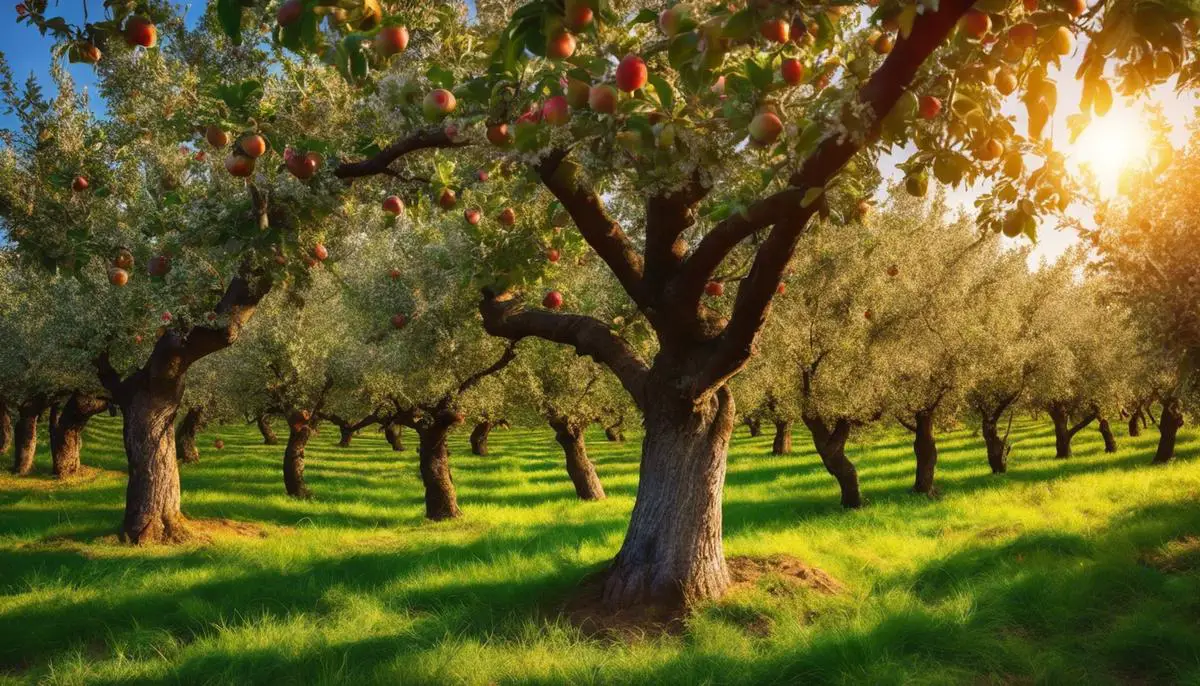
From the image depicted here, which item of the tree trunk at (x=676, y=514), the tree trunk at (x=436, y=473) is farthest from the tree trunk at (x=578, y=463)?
the tree trunk at (x=676, y=514)

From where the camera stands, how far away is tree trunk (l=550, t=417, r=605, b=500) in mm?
20891

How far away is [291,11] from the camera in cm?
297

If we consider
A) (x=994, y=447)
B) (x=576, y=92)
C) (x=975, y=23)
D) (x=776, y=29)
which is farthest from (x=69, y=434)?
(x=994, y=447)

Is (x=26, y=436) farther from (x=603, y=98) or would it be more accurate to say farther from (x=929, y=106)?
(x=929, y=106)

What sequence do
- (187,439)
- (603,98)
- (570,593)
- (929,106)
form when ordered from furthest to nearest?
1. (187,439)
2. (570,593)
3. (929,106)
4. (603,98)

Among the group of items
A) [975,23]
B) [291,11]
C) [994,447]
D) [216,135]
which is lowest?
[994,447]

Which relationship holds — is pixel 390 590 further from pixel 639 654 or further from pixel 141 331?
pixel 141 331

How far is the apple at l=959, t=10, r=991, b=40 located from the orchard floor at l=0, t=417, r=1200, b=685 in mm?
5141

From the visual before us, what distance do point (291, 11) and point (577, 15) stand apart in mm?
1274

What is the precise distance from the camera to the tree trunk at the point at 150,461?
1366 cm

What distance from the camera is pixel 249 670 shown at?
715 cm

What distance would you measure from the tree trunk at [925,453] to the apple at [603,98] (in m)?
18.8

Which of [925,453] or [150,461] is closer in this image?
[150,461]

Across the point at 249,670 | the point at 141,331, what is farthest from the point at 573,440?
the point at 249,670
